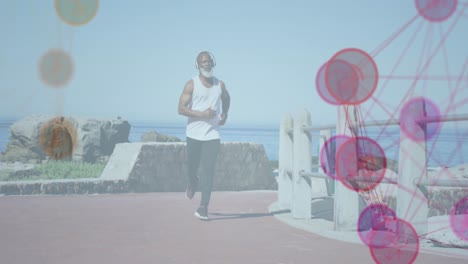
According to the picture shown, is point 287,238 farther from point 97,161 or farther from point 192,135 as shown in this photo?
point 97,161

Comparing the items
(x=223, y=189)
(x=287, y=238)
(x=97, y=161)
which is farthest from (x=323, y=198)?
(x=97, y=161)

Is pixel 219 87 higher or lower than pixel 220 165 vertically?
higher

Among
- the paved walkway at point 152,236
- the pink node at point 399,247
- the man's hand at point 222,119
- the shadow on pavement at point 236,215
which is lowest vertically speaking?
the shadow on pavement at point 236,215

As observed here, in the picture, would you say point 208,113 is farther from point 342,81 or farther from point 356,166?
point 356,166

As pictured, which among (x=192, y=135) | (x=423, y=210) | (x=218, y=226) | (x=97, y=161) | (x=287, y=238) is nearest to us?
(x=423, y=210)

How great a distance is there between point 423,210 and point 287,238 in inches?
46.0

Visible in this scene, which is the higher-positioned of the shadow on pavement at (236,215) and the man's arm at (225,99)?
the man's arm at (225,99)

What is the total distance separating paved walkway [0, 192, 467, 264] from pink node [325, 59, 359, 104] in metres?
1.25

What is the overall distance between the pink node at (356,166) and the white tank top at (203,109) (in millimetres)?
1653

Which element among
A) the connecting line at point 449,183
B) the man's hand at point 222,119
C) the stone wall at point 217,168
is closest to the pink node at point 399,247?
the connecting line at point 449,183

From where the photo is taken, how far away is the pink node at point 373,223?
4750 millimetres

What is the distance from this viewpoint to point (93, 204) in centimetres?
746

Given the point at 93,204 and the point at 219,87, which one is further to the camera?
the point at 93,204

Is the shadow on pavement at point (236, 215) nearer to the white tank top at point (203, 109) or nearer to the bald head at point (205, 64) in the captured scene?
the white tank top at point (203, 109)
